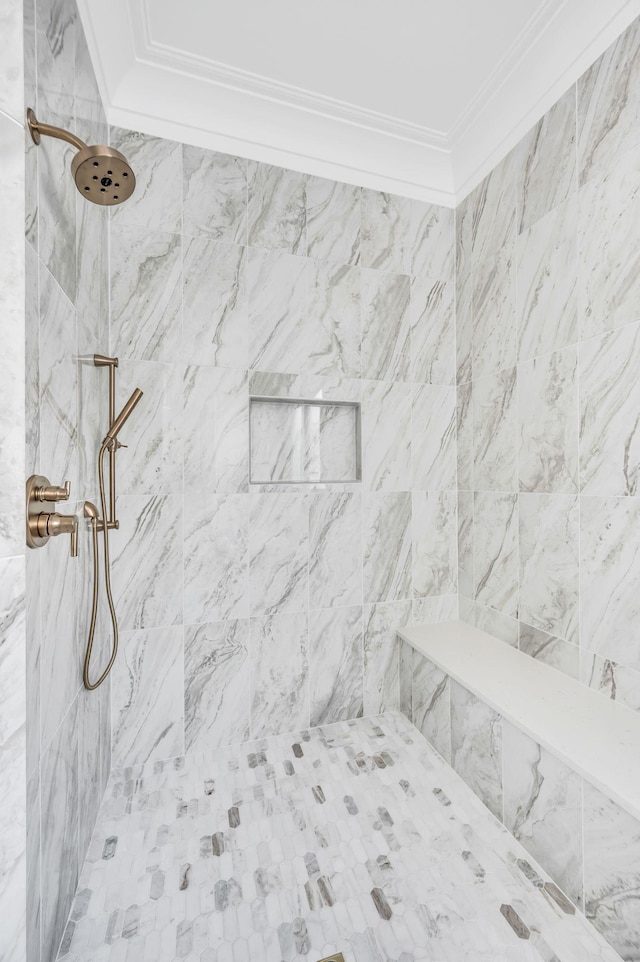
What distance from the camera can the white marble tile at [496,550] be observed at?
1.79 meters

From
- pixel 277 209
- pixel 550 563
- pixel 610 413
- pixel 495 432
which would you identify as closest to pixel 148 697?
pixel 550 563

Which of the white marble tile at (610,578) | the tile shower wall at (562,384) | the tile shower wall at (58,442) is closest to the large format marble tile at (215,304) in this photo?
the tile shower wall at (58,442)

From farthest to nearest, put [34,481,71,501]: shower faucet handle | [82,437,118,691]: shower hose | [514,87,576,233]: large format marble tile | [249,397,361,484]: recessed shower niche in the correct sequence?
[249,397,361,484]: recessed shower niche → [514,87,576,233]: large format marble tile → [82,437,118,691]: shower hose → [34,481,71,501]: shower faucet handle

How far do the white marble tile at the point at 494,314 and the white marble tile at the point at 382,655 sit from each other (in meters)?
1.16

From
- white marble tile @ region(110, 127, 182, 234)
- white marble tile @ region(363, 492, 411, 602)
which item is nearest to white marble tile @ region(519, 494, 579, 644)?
white marble tile @ region(363, 492, 411, 602)

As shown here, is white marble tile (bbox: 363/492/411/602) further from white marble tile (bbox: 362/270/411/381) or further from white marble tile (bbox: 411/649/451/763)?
→ white marble tile (bbox: 362/270/411/381)

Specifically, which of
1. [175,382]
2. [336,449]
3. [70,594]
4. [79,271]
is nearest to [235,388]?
[175,382]

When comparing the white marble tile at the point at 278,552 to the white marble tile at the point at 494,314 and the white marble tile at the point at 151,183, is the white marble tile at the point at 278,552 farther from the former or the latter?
the white marble tile at the point at 151,183

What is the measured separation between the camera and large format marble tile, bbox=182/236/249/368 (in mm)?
1701

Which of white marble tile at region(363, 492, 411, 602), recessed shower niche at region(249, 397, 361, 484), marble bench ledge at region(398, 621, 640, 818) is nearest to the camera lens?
marble bench ledge at region(398, 621, 640, 818)

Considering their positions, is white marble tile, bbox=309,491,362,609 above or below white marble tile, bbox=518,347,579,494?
below

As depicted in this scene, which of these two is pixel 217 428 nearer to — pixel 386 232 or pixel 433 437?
pixel 433 437

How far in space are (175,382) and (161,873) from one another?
1544mm

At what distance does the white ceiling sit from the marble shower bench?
2.05 metres
